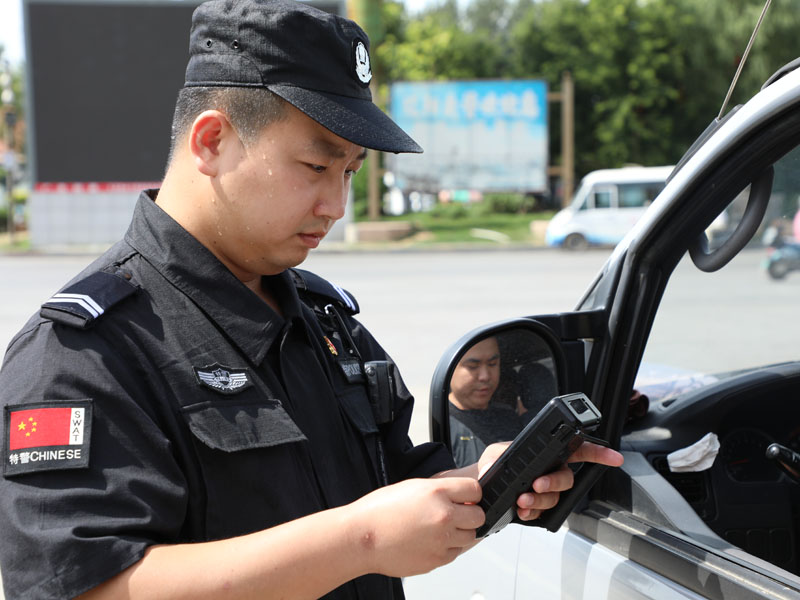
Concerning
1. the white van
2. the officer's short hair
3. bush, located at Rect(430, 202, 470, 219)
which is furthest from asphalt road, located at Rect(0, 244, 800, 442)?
bush, located at Rect(430, 202, 470, 219)

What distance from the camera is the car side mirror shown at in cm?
170

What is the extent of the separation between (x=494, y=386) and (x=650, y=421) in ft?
1.39

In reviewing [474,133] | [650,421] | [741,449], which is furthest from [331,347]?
[474,133]

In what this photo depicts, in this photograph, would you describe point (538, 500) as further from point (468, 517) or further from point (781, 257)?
point (781, 257)

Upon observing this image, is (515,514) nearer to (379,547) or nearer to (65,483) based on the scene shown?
(379,547)

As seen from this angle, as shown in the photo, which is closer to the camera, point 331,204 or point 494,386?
point 331,204

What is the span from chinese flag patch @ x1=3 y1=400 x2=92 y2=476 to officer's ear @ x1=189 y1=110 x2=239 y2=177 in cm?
40

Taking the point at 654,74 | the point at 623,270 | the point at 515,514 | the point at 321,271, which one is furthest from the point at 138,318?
the point at 654,74

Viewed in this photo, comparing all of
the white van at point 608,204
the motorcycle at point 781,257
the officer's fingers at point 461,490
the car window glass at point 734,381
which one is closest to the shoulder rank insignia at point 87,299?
the officer's fingers at point 461,490

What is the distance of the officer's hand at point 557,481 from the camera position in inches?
52.2

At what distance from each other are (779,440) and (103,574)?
1.59 metres

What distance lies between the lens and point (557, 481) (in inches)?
52.5

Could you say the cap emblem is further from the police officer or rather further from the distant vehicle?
the distant vehicle

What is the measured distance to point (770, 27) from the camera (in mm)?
13375
